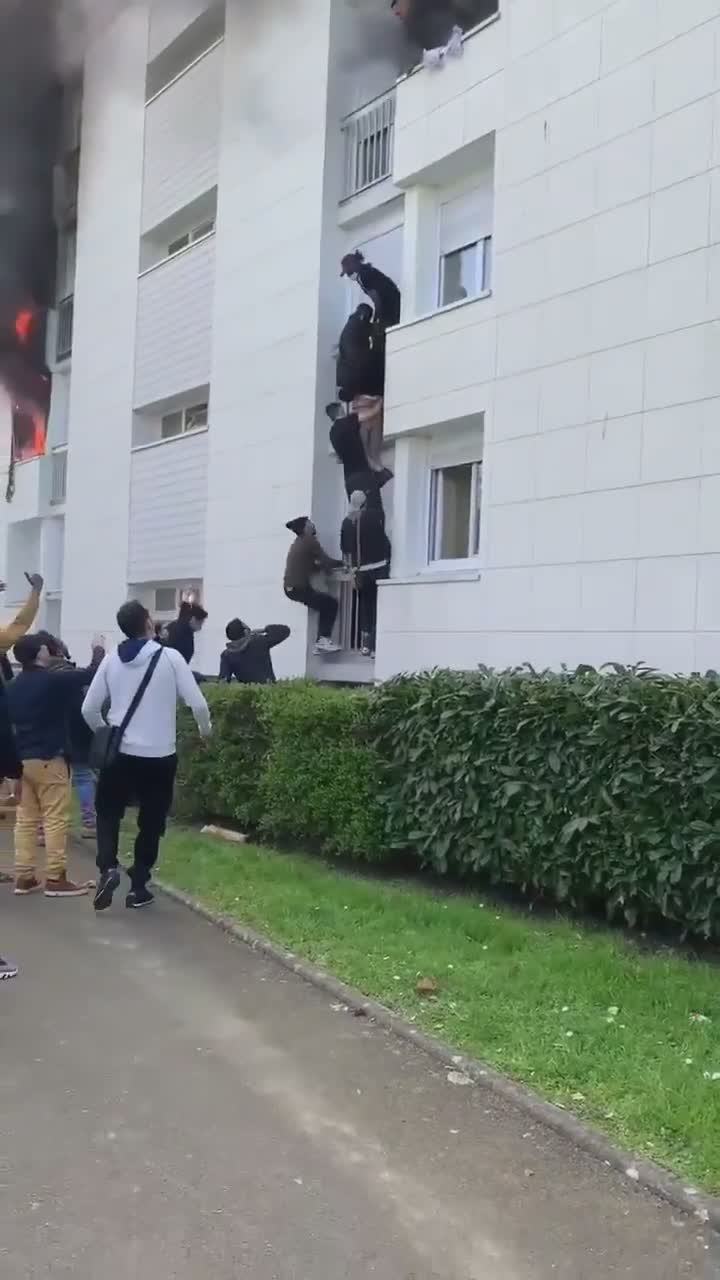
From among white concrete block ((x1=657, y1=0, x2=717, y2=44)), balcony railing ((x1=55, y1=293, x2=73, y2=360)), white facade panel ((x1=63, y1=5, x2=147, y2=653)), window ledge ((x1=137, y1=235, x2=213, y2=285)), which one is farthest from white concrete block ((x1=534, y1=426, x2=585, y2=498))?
balcony railing ((x1=55, y1=293, x2=73, y2=360))

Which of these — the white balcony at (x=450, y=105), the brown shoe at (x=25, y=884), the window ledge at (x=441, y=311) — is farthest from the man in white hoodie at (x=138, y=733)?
the white balcony at (x=450, y=105)

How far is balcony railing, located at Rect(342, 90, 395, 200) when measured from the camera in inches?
487

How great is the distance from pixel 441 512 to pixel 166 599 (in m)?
6.72

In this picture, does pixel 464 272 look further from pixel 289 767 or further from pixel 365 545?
pixel 289 767

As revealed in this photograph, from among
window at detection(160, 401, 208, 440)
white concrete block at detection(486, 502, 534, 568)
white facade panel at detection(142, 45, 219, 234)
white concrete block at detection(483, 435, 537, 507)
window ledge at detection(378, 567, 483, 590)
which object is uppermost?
white facade panel at detection(142, 45, 219, 234)

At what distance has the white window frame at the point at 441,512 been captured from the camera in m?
10.8

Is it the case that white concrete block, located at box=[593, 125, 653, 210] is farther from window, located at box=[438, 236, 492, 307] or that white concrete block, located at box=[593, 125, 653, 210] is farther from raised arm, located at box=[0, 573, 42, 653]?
raised arm, located at box=[0, 573, 42, 653]

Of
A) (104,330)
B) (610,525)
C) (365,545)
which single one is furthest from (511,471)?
(104,330)

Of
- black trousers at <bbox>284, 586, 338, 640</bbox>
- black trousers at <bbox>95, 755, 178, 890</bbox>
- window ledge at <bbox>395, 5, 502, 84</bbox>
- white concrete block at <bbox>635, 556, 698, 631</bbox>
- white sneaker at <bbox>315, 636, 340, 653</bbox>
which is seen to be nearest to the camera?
black trousers at <bbox>95, 755, 178, 890</bbox>

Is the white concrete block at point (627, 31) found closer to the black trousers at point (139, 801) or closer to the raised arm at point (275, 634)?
the raised arm at point (275, 634)

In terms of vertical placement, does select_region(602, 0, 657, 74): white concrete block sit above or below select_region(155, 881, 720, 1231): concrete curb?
above

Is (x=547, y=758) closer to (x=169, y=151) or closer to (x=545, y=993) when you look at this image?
(x=545, y=993)

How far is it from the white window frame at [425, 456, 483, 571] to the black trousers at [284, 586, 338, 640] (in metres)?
1.59

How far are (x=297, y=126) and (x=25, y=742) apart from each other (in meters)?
9.06
